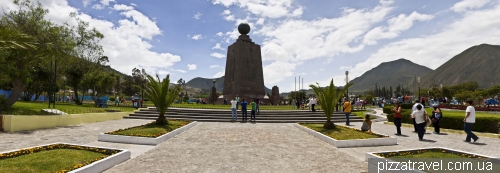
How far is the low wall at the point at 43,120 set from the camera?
11.5 metres

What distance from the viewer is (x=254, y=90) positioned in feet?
122

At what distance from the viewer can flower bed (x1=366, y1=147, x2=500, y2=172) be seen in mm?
5559

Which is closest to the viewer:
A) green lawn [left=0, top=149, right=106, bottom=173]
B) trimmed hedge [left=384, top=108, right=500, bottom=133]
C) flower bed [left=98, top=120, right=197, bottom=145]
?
green lawn [left=0, top=149, right=106, bottom=173]

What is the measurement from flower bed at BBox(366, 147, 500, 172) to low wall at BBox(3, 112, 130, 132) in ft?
45.2

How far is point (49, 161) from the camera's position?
587 centimetres

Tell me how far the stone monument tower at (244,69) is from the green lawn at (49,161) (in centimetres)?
2886

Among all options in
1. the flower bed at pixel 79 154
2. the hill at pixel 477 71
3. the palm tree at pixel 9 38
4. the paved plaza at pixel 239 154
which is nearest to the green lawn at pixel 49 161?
the flower bed at pixel 79 154

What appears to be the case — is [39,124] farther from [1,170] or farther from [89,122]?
[1,170]

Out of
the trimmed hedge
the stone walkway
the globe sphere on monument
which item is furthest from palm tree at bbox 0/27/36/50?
the globe sphere on monument

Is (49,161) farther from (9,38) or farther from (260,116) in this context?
(260,116)

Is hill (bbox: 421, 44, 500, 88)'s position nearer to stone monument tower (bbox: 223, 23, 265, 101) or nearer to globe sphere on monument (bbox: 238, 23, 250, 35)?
stone monument tower (bbox: 223, 23, 265, 101)

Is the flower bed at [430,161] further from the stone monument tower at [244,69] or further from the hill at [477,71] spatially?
the hill at [477,71]

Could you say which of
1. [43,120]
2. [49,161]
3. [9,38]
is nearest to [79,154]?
[49,161]

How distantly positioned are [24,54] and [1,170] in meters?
13.9
